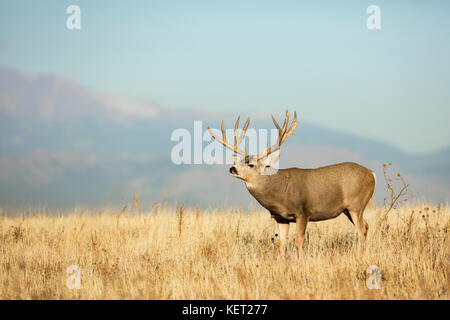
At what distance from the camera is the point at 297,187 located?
964 centimetres

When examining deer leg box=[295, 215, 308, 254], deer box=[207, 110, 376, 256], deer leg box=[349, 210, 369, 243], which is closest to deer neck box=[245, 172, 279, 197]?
deer box=[207, 110, 376, 256]

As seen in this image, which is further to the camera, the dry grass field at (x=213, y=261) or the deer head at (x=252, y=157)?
the deer head at (x=252, y=157)

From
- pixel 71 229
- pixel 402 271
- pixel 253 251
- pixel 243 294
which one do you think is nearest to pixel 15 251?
pixel 71 229

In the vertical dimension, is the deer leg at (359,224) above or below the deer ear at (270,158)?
below

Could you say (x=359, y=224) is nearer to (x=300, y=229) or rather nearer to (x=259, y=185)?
(x=300, y=229)

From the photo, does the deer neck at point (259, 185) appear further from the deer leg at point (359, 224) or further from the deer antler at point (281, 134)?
the deer leg at point (359, 224)

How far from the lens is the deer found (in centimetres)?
945

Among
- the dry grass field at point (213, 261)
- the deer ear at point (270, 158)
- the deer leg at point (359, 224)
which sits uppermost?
the deer ear at point (270, 158)

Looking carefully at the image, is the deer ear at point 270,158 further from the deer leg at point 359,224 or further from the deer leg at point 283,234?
the deer leg at point 359,224

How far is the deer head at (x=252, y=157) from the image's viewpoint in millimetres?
9289

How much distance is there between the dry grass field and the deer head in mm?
1495

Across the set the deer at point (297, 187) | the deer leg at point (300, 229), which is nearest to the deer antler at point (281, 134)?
the deer at point (297, 187)

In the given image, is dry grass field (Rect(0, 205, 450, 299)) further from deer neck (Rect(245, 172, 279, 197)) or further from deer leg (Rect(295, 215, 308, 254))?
deer neck (Rect(245, 172, 279, 197))
